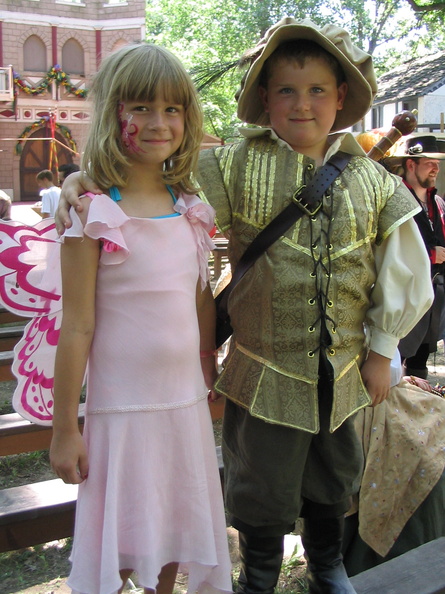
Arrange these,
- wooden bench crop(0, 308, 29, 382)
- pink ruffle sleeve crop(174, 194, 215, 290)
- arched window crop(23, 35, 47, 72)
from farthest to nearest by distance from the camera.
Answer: arched window crop(23, 35, 47, 72) → wooden bench crop(0, 308, 29, 382) → pink ruffle sleeve crop(174, 194, 215, 290)

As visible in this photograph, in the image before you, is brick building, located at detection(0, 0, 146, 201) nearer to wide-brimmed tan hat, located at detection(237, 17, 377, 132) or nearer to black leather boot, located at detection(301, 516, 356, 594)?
wide-brimmed tan hat, located at detection(237, 17, 377, 132)

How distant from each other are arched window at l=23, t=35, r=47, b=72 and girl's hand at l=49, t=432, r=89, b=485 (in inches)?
1013

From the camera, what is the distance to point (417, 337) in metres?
4.47

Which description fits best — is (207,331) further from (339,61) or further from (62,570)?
→ (62,570)

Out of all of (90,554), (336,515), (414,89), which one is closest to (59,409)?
(90,554)

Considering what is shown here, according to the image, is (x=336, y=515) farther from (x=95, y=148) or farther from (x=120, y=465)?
(x=95, y=148)

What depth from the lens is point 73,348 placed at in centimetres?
154

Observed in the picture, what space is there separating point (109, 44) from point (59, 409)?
2597 cm

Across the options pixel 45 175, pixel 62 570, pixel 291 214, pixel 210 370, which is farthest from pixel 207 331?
pixel 45 175

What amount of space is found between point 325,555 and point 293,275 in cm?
88

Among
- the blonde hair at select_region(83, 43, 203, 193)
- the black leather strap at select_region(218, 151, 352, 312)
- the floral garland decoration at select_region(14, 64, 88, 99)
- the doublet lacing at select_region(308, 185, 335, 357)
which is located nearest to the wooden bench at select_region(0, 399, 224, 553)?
the doublet lacing at select_region(308, 185, 335, 357)

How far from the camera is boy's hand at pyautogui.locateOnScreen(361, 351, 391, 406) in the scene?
6.15ft

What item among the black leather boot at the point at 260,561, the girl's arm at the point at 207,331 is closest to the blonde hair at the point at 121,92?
the girl's arm at the point at 207,331

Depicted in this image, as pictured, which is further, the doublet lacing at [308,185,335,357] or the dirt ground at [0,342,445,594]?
the dirt ground at [0,342,445,594]
